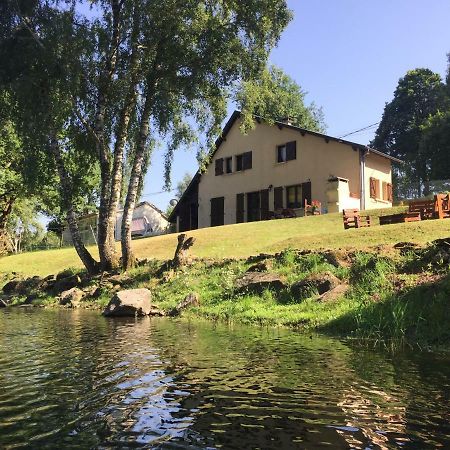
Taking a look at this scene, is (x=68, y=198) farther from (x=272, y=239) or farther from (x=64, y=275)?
(x=272, y=239)

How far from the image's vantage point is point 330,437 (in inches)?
170

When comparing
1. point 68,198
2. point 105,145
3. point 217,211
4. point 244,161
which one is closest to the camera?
point 68,198

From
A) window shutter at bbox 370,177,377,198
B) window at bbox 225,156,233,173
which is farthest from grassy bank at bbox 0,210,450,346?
window at bbox 225,156,233,173

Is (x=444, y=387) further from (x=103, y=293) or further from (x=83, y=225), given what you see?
(x=83, y=225)

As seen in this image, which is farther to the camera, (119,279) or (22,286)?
(22,286)

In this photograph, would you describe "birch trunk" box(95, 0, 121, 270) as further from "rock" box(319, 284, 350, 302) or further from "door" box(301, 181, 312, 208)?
"door" box(301, 181, 312, 208)

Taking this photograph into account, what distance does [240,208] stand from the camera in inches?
1640

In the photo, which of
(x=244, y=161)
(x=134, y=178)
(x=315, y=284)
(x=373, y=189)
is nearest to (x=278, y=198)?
(x=244, y=161)

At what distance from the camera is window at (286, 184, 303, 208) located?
37.9m

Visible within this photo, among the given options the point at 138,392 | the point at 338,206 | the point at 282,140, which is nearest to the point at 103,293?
the point at 138,392

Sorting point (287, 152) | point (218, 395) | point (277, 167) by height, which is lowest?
point (218, 395)

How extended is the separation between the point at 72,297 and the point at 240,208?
2324 centimetres

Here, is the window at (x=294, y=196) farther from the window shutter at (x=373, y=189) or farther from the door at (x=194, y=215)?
the door at (x=194, y=215)

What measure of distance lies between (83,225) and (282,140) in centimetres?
3616
